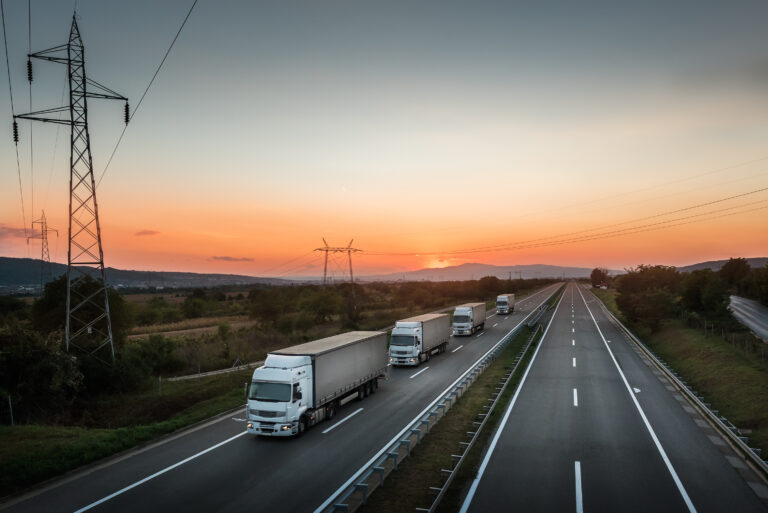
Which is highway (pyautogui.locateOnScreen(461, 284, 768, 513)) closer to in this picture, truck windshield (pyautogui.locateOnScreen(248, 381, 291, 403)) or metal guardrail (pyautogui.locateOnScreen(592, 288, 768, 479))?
metal guardrail (pyautogui.locateOnScreen(592, 288, 768, 479))

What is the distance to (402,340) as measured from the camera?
36125 mm

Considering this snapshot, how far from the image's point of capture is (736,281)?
108688 mm

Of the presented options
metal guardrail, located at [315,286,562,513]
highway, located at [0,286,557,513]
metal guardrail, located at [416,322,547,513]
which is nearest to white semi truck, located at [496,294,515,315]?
metal guardrail, located at [416,322,547,513]

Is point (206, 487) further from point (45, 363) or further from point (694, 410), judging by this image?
point (694, 410)

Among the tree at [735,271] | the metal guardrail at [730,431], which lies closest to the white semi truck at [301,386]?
the metal guardrail at [730,431]

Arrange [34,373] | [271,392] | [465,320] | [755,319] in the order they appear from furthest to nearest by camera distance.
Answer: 1. [755,319]
2. [465,320]
3. [34,373]
4. [271,392]

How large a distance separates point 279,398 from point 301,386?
1.10 meters

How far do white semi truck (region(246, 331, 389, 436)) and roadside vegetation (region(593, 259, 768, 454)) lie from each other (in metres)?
17.6

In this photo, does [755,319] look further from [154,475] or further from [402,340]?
[154,475]

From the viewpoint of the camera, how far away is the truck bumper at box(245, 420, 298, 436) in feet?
62.0

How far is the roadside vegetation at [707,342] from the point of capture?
923 inches

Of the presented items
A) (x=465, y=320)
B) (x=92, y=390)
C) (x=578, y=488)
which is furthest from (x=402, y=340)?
(x=578, y=488)

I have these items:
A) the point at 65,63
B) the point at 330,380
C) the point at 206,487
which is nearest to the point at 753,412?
the point at 330,380

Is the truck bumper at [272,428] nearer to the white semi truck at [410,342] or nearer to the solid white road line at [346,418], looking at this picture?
the solid white road line at [346,418]
